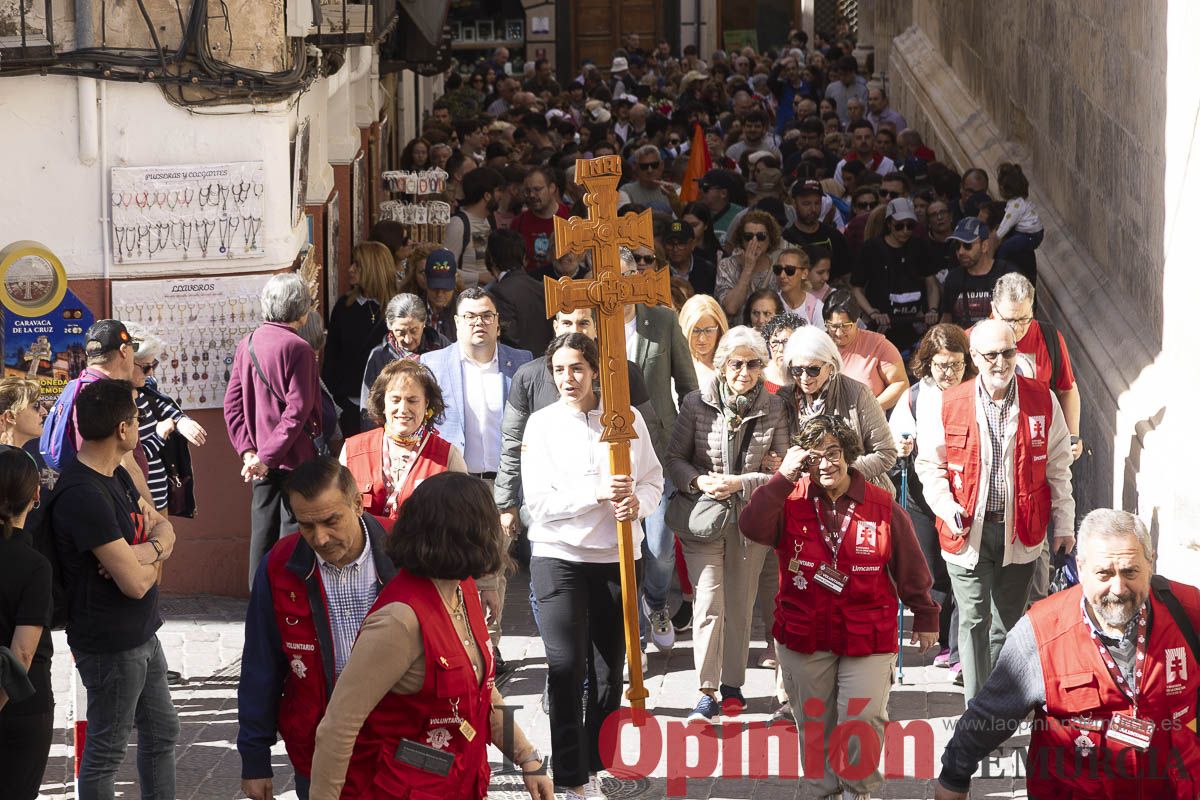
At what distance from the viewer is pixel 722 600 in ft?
25.0

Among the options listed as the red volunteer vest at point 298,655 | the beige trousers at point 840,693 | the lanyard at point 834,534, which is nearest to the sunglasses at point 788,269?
the lanyard at point 834,534

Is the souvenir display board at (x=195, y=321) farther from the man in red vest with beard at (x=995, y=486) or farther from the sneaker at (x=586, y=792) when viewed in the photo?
the man in red vest with beard at (x=995, y=486)

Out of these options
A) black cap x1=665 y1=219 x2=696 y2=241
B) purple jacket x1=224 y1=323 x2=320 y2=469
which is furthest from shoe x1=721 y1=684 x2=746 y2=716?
black cap x1=665 y1=219 x2=696 y2=241

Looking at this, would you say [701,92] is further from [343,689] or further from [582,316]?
[343,689]

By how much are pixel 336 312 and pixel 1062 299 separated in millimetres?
4734

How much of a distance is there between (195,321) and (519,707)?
2644mm

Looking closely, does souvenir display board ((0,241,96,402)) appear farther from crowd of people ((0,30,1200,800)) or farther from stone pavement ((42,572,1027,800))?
stone pavement ((42,572,1027,800))

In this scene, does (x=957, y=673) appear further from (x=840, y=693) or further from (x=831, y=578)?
(x=831, y=578)

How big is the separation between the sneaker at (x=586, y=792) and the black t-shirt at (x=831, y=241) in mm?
5586

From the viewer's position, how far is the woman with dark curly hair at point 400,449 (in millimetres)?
6859

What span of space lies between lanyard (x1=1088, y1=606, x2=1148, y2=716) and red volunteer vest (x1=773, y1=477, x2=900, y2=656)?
1294mm

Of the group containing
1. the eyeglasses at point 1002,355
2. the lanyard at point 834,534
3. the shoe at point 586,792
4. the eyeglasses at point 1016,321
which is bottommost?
the shoe at point 586,792

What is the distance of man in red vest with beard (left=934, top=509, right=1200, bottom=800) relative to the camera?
493cm

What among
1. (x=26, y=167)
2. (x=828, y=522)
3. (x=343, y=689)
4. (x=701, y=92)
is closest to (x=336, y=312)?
(x=26, y=167)
